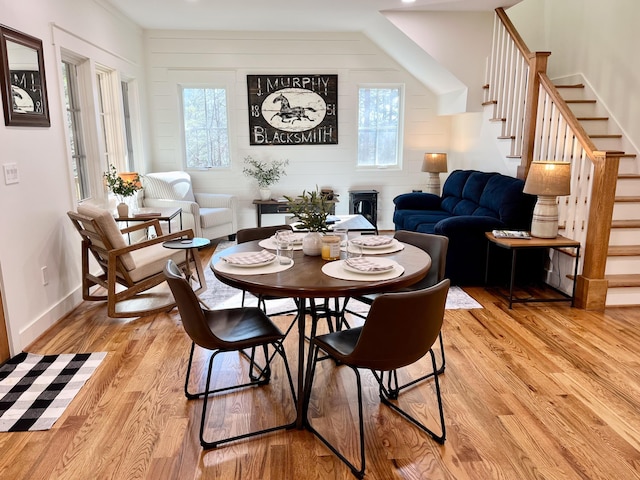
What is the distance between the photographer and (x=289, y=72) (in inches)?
248

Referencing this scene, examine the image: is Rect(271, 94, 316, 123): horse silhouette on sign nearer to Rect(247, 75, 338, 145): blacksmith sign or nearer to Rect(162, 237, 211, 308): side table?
Rect(247, 75, 338, 145): blacksmith sign

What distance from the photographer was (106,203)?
453 cm

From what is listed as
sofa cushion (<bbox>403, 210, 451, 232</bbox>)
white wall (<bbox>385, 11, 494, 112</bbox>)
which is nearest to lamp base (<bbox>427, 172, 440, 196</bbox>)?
sofa cushion (<bbox>403, 210, 451, 232</bbox>)

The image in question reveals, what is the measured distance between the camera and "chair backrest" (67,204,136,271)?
3205 mm

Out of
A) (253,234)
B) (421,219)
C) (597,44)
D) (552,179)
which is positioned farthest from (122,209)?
(597,44)

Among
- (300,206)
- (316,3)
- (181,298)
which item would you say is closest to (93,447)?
(181,298)

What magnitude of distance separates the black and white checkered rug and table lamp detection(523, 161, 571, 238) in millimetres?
3379

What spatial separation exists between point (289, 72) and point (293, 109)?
485 mm

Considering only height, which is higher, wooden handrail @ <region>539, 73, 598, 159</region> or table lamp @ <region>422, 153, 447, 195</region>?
wooden handrail @ <region>539, 73, 598, 159</region>

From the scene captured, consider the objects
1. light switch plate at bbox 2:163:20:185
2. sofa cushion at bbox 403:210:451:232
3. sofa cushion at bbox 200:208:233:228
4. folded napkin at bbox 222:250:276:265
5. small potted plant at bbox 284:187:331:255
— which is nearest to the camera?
folded napkin at bbox 222:250:276:265

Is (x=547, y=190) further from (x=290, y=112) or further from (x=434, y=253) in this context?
(x=290, y=112)

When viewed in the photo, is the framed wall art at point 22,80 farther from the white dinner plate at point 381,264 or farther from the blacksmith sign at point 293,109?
the blacksmith sign at point 293,109

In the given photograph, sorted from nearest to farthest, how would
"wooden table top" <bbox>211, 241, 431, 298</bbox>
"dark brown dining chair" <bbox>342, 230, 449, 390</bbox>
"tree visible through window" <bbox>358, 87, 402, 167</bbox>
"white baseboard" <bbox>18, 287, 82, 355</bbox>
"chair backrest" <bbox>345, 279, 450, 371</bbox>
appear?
"chair backrest" <bbox>345, 279, 450, 371</bbox>
"wooden table top" <bbox>211, 241, 431, 298</bbox>
"dark brown dining chair" <bbox>342, 230, 449, 390</bbox>
"white baseboard" <bbox>18, 287, 82, 355</bbox>
"tree visible through window" <bbox>358, 87, 402, 167</bbox>

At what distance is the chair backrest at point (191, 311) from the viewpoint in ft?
6.36
